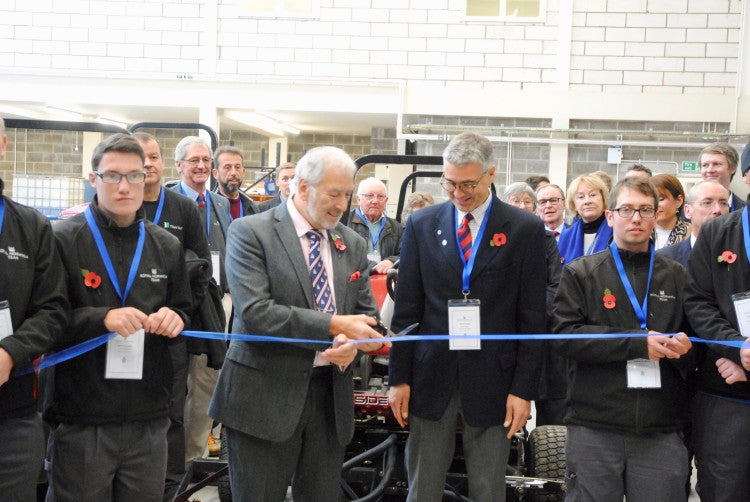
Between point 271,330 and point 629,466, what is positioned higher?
point 271,330

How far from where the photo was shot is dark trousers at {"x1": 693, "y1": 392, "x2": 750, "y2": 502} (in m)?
3.17

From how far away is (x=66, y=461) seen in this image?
9.70ft

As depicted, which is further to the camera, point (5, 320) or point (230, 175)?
point (230, 175)

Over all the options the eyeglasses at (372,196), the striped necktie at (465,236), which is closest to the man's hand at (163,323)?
the striped necktie at (465,236)

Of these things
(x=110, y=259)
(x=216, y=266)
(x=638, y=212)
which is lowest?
(x=216, y=266)

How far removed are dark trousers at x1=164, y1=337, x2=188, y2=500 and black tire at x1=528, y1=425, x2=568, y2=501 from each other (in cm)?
190

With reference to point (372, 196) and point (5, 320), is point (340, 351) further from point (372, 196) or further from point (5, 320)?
point (372, 196)

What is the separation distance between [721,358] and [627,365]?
348 mm

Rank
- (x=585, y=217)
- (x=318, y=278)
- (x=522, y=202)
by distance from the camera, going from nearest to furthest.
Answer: (x=318, y=278)
(x=585, y=217)
(x=522, y=202)

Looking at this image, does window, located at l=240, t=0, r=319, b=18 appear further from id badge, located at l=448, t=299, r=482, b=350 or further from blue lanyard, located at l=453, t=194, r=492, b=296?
id badge, located at l=448, t=299, r=482, b=350

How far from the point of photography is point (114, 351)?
2.98 m

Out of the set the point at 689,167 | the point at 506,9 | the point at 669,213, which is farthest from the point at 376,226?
the point at 689,167

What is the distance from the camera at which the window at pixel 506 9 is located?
1195 centimetres

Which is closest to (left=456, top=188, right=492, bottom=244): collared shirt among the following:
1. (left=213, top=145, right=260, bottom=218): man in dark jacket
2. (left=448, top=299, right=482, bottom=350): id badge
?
(left=448, top=299, right=482, bottom=350): id badge
